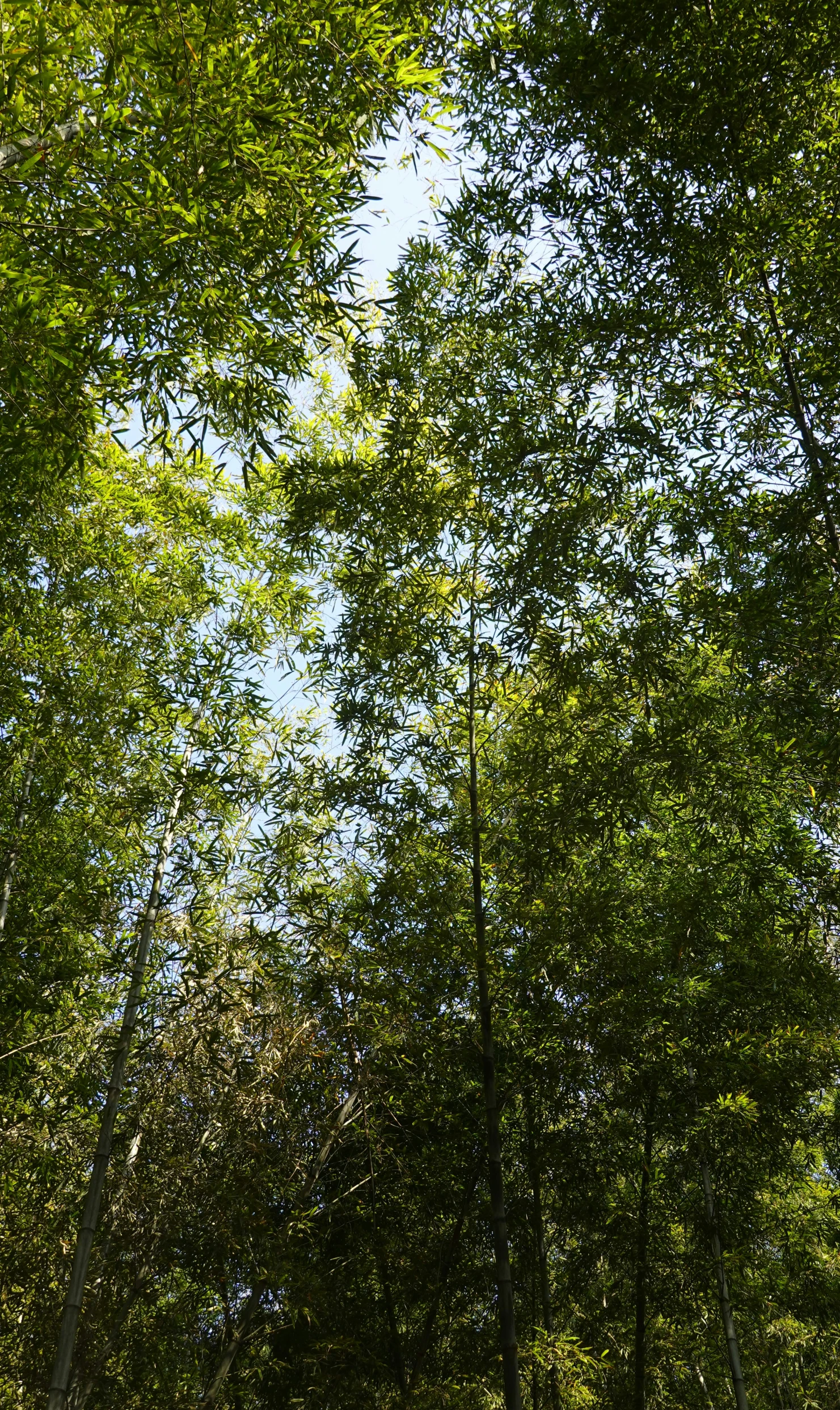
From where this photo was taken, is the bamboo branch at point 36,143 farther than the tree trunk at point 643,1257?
No

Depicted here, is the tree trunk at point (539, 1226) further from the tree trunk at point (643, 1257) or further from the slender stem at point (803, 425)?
the slender stem at point (803, 425)

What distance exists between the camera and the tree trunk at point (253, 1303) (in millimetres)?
4285

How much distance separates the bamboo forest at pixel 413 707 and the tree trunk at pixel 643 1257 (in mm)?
33

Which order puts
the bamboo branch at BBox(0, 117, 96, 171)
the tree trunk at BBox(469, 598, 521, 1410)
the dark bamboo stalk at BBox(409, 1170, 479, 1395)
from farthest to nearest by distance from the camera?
the dark bamboo stalk at BBox(409, 1170, 479, 1395)
the tree trunk at BBox(469, 598, 521, 1410)
the bamboo branch at BBox(0, 117, 96, 171)

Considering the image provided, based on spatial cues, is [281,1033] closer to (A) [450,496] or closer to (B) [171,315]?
(A) [450,496]

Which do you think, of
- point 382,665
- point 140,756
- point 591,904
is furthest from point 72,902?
point 591,904

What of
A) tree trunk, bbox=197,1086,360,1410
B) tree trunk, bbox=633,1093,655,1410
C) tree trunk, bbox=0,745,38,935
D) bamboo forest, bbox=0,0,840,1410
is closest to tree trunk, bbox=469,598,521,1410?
bamboo forest, bbox=0,0,840,1410

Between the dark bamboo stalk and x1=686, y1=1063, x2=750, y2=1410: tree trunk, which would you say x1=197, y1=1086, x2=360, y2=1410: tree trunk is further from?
x1=686, y1=1063, x2=750, y2=1410: tree trunk

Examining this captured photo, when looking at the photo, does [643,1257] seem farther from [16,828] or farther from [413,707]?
[16,828]

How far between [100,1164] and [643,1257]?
2936 mm

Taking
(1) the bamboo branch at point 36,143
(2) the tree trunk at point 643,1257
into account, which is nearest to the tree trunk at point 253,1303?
(2) the tree trunk at point 643,1257

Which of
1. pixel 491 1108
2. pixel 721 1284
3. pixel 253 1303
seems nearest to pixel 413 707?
pixel 491 1108

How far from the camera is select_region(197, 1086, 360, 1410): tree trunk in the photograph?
169 inches

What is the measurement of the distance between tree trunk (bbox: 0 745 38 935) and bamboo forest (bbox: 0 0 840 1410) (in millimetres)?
42
